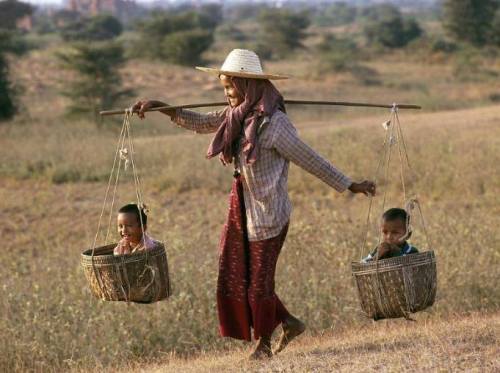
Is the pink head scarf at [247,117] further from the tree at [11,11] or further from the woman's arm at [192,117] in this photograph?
the tree at [11,11]

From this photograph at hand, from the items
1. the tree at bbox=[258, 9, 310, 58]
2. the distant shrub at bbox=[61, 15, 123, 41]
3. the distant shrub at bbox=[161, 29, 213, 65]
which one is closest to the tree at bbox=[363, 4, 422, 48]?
the tree at bbox=[258, 9, 310, 58]

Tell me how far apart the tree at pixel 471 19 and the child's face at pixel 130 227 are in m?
36.8

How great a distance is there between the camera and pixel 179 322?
662 centimetres

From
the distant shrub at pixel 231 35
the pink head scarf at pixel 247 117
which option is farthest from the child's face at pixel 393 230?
the distant shrub at pixel 231 35

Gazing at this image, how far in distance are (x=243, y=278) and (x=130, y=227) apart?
64cm

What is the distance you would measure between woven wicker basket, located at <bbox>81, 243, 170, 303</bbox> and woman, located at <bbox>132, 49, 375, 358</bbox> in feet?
1.06

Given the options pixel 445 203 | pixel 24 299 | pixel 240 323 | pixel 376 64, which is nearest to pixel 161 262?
pixel 240 323

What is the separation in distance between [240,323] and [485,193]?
21.9 ft

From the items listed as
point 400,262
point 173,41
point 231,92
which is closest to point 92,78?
point 173,41

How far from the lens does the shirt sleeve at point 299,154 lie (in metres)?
4.66

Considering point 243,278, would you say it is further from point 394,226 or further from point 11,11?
point 11,11

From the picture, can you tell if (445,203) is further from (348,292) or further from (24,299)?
(24,299)

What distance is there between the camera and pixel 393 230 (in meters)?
4.88

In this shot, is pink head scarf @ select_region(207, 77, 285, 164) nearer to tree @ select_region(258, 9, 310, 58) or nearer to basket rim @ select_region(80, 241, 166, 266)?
basket rim @ select_region(80, 241, 166, 266)
